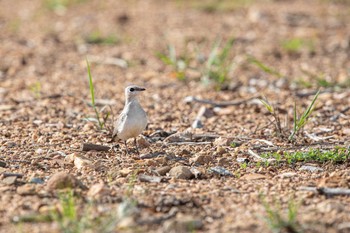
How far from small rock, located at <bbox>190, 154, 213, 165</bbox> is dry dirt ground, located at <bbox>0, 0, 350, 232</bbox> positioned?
0.5 inches

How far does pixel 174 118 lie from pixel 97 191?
9.71 ft

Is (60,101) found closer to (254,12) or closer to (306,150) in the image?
(306,150)

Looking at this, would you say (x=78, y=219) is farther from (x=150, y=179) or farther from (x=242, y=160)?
(x=242, y=160)

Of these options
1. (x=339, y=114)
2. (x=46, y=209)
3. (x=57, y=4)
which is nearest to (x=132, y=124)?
(x=46, y=209)

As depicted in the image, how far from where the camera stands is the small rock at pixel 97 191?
5082 millimetres

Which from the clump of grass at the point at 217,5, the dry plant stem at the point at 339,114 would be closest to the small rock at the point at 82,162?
the dry plant stem at the point at 339,114

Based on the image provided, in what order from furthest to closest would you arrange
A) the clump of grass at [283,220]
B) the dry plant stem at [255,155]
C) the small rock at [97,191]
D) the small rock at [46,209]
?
the dry plant stem at [255,155] < the small rock at [97,191] < the small rock at [46,209] < the clump of grass at [283,220]

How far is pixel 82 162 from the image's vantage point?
5.91 m

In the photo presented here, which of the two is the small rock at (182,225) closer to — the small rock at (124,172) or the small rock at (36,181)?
the small rock at (124,172)

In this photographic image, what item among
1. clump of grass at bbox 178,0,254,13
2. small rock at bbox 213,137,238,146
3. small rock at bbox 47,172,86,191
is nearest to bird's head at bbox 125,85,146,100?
small rock at bbox 213,137,238,146

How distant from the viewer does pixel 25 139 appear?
6828 millimetres

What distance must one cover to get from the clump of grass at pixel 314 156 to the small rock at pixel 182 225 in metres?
1.68

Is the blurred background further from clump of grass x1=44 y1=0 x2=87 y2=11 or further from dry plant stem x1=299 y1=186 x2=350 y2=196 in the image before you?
dry plant stem x1=299 y1=186 x2=350 y2=196

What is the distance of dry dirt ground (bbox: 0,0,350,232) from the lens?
16.1 feet
